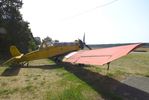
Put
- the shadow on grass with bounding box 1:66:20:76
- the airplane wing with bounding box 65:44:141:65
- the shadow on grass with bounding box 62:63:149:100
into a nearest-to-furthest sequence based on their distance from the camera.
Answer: the shadow on grass with bounding box 62:63:149:100 → the airplane wing with bounding box 65:44:141:65 → the shadow on grass with bounding box 1:66:20:76

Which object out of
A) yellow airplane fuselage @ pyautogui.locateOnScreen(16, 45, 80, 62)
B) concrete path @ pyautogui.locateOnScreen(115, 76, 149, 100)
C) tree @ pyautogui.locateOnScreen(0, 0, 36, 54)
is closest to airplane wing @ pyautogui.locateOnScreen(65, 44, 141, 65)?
concrete path @ pyautogui.locateOnScreen(115, 76, 149, 100)

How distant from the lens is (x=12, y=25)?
94.9ft

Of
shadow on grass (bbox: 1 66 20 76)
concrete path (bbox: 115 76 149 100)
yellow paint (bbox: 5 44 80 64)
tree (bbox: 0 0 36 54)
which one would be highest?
tree (bbox: 0 0 36 54)

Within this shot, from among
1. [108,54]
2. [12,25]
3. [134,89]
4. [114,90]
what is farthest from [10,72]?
[12,25]

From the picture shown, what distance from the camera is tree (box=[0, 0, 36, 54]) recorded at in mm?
28575

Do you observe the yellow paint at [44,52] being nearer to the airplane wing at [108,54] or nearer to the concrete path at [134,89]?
the airplane wing at [108,54]

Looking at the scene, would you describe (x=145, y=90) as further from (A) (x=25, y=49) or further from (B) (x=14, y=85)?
(A) (x=25, y=49)

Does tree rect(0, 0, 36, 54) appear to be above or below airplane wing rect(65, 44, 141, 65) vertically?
above

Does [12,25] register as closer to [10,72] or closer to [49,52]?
[49,52]

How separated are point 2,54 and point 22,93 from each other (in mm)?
21423

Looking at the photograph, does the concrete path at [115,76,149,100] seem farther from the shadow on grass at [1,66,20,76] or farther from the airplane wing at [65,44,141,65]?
the shadow on grass at [1,66,20,76]

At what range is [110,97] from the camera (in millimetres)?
8289

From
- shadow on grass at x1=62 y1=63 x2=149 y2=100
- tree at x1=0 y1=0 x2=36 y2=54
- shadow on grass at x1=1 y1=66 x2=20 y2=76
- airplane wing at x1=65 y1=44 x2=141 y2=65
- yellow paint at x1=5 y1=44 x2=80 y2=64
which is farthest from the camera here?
tree at x1=0 y1=0 x2=36 y2=54

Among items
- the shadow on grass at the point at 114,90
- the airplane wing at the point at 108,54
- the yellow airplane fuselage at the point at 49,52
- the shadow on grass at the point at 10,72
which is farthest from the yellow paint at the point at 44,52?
the shadow on grass at the point at 114,90
